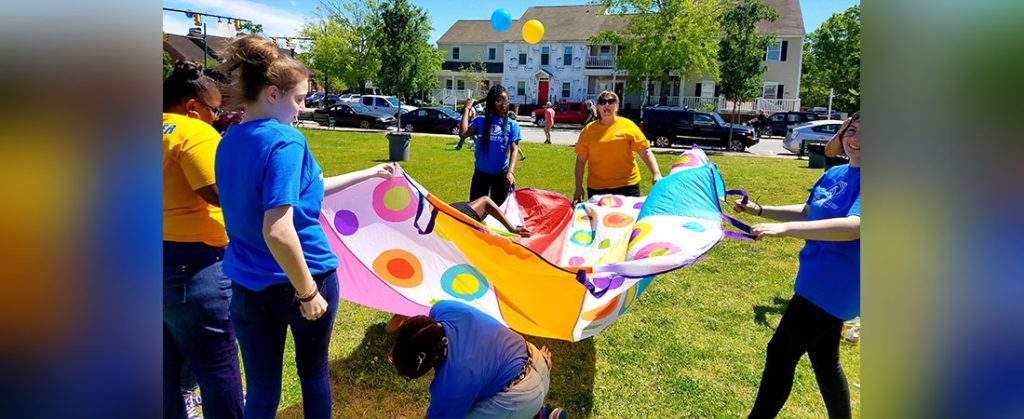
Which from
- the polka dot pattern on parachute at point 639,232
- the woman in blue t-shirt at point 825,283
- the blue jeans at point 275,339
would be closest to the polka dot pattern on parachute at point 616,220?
the polka dot pattern on parachute at point 639,232

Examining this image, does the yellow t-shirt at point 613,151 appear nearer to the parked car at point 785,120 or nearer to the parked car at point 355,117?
the parked car at point 355,117

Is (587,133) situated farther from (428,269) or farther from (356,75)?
(356,75)

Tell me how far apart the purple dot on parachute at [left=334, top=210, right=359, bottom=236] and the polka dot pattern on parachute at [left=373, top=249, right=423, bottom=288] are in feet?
0.79

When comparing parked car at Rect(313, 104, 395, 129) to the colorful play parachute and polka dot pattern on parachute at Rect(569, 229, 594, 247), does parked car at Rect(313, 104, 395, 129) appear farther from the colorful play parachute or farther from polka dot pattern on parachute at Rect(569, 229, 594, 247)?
the colorful play parachute

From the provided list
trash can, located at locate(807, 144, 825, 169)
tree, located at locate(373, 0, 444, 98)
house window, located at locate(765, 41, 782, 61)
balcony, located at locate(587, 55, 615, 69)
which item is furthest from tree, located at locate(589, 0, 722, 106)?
trash can, located at locate(807, 144, 825, 169)

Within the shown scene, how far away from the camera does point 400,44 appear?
21359 millimetres

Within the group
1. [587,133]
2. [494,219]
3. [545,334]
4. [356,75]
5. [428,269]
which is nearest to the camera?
[545,334]

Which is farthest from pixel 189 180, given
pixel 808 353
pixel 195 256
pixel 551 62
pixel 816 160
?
pixel 551 62

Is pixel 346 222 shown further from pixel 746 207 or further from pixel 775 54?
pixel 775 54

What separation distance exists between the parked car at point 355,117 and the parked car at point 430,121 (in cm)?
86

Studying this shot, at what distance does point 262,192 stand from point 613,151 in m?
3.73
